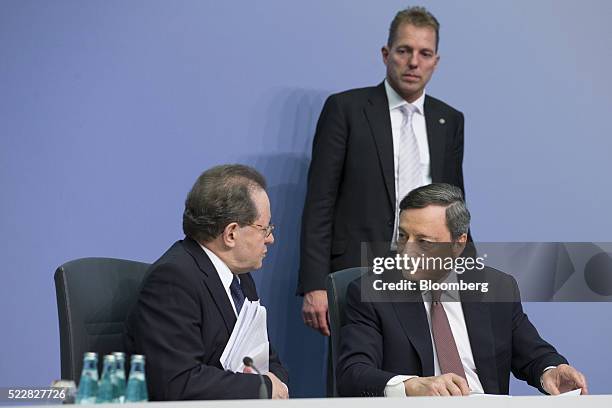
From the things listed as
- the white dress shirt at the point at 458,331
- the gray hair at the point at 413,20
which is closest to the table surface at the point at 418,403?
the white dress shirt at the point at 458,331

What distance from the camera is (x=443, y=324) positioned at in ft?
9.49

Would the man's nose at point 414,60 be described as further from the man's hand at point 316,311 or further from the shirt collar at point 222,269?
the shirt collar at point 222,269

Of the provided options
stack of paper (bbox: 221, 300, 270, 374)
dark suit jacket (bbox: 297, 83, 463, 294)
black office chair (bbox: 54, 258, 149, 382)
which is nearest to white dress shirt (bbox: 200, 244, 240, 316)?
stack of paper (bbox: 221, 300, 270, 374)

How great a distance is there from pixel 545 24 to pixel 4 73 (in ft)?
7.97

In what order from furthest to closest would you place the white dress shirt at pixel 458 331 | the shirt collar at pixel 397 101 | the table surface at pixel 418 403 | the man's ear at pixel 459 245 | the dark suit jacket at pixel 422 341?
the shirt collar at pixel 397 101 < the man's ear at pixel 459 245 < the white dress shirt at pixel 458 331 < the dark suit jacket at pixel 422 341 < the table surface at pixel 418 403

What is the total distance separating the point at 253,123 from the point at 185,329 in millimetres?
2012

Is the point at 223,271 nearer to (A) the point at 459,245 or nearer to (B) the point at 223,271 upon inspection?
(B) the point at 223,271

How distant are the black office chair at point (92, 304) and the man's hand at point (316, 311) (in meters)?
1.04

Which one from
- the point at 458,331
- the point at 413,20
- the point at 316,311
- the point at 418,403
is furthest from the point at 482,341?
the point at 413,20

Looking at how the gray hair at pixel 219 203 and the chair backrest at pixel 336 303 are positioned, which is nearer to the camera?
the gray hair at pixel 219 203

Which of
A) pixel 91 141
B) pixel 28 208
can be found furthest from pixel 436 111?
pixel 28 208

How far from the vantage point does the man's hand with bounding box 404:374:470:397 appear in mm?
2318

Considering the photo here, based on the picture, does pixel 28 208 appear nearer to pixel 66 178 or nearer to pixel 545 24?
pixel 66 178

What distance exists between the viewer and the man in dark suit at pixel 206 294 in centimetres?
250
